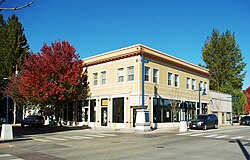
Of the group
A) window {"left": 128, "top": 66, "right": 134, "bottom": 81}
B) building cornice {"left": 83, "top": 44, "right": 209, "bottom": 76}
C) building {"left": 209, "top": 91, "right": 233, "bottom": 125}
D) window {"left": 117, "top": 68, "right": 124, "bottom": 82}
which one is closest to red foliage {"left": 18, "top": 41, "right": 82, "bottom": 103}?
building cornice {"left": 83, "top": 44, "right": 209, "bottom": 76}

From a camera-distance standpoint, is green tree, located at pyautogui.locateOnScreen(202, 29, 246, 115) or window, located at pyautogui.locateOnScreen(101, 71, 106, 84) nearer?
window, located at pyautogui.locateOnScreen(101, 71, 106, 84)

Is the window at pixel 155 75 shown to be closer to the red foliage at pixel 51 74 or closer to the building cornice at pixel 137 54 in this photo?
the building cornice at pixel 137 54

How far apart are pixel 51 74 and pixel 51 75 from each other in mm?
138

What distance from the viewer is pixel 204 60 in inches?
2442

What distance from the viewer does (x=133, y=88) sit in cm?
2984

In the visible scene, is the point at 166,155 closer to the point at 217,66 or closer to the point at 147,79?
the point at 147,79

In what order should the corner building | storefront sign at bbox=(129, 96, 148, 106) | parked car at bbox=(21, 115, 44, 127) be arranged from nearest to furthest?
1. storefront sign at bbox=(129, 96, 148, 106)
2. the corner building
3. parked car at bbox=(21, 115, 44, 127)

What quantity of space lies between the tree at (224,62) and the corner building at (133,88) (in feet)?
81.3

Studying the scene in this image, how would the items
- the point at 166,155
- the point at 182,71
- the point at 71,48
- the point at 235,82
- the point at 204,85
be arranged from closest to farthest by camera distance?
1. the point at 166,155
2. the point at 71,48
3. the point at 182,71
4. the point at 204,85
5. the point at 235,82

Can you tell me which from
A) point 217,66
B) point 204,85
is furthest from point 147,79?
point 217,66

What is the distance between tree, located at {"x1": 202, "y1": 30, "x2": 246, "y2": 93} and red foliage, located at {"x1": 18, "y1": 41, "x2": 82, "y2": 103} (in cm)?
3651

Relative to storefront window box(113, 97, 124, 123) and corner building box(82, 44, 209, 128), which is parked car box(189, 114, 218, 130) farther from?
storefront window box(113, 97, 124, 123)

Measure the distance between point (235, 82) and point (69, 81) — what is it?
41167 millimetres

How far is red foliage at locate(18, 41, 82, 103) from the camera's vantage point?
3077cm
